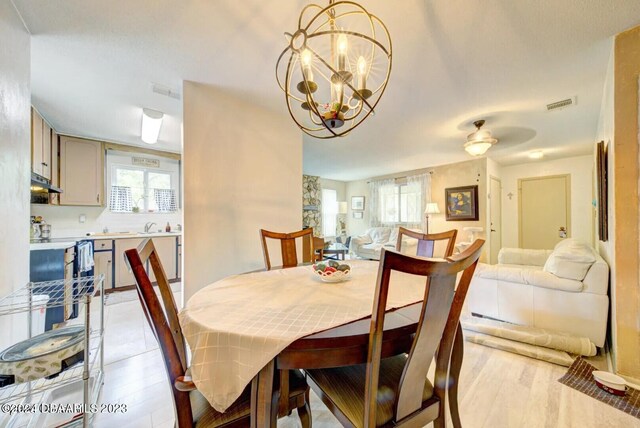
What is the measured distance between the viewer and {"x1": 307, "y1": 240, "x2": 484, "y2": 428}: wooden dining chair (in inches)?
29.5

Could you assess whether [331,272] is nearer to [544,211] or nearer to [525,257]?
[525,257]

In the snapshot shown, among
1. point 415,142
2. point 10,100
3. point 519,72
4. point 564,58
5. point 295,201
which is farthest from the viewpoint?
point 415,142

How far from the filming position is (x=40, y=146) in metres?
2.90

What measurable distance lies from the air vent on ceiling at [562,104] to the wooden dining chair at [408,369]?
2989mm

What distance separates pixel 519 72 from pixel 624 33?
57 cm

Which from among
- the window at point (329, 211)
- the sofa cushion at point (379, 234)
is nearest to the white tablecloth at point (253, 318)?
the sofa cushion at point (379, 234)

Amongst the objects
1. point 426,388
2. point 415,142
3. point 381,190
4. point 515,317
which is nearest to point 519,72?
point 415,142

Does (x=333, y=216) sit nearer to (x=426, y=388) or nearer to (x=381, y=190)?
(x=381, y=190)

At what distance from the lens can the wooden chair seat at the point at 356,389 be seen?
0.90 meters

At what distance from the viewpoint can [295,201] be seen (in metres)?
3.04

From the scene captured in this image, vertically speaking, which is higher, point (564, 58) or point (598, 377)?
point (564, 58)

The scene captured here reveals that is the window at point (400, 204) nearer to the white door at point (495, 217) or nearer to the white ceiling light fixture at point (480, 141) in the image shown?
the white door at point (495, 217)

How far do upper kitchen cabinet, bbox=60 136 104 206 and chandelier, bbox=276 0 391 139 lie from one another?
11.8ft

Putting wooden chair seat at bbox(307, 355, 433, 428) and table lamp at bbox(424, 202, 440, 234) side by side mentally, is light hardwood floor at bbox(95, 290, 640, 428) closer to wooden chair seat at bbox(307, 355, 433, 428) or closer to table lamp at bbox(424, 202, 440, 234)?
Answer: wooden chair seat at bbox(307, 355, 433, 428)
